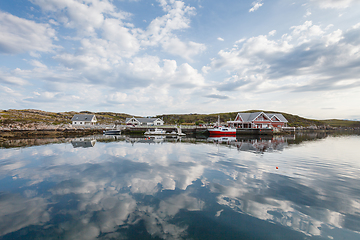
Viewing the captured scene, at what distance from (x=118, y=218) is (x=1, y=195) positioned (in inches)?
368

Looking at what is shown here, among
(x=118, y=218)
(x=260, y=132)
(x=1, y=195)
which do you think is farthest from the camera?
(x=260, y=132)

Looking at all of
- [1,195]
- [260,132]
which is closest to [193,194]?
[1,195]

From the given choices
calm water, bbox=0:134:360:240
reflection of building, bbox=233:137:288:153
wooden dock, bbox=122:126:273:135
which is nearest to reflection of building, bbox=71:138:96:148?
calm water, bbox=0:134:360:240

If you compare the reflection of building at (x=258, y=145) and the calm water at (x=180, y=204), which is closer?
the calm water at (x=180, y=204)

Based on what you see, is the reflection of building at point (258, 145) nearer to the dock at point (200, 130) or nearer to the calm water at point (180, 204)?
the calm water at point (180, 204)

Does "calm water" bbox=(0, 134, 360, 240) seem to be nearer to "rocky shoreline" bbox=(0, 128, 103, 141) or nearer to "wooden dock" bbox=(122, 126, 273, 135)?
"wooden dock" bbox=(122, 126, 273, 135)

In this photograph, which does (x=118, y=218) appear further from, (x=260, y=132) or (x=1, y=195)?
(x=260, y=132)

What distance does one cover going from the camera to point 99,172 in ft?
51.3

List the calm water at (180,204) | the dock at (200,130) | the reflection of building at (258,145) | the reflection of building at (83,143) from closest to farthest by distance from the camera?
1. the calm water at (180,204)
2. the reflection of building at (258,145)
3. the reflection of building at (83,143)
4. the dock at (200,130)

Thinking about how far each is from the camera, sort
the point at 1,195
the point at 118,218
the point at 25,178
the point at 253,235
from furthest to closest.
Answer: the point at 25,178 < the point at 1,195 < the point at 118,218 < the point at 253,235

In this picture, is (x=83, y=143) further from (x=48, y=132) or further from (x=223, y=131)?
(x=223, y=131)

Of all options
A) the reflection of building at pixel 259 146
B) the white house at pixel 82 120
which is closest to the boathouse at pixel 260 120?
the reflection of building at pixel 259 146

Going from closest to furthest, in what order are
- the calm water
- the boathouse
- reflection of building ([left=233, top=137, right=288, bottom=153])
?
the calm water < reflection of building ([left=233, top=137, right=288, bottom=153]) < the boathouse

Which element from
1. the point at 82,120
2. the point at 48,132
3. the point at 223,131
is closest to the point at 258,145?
the point at 223,131
